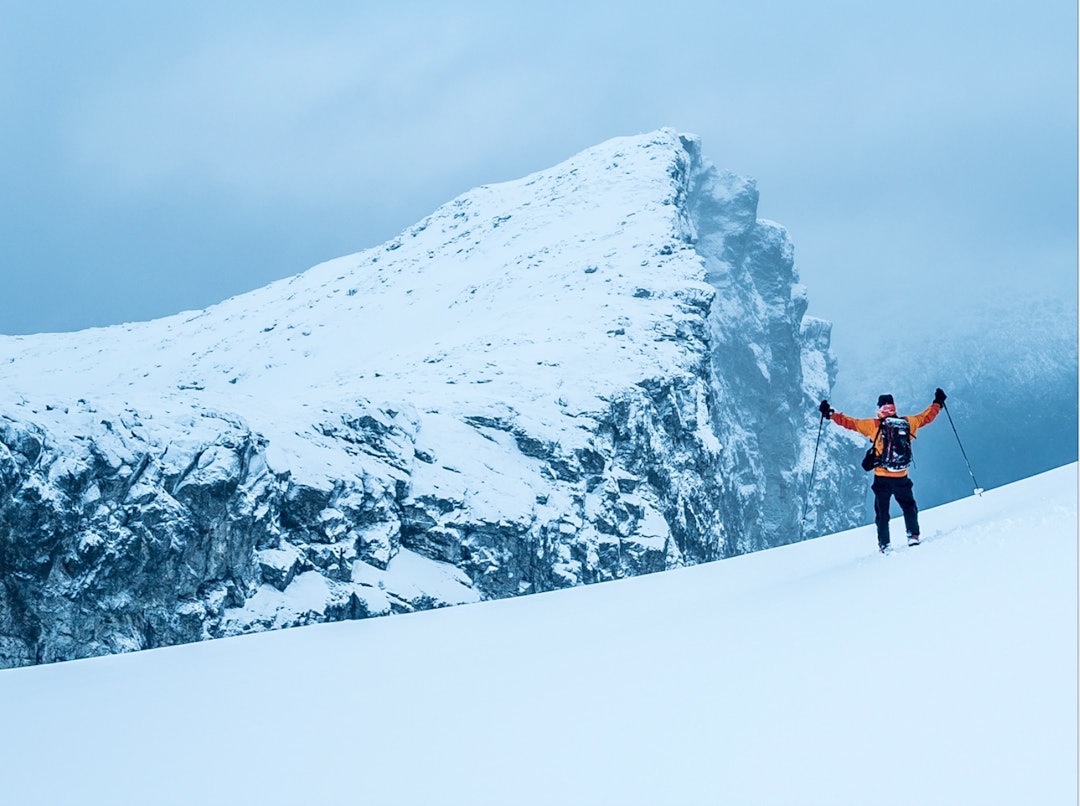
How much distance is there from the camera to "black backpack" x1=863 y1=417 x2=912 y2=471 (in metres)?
12.1

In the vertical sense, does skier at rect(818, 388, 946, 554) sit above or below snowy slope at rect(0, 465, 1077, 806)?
above

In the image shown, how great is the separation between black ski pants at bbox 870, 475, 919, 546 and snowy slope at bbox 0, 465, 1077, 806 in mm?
2091

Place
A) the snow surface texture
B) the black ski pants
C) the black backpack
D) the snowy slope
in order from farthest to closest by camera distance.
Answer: the snow surface texture < the black backpack < the black ski pants < the snowy slope

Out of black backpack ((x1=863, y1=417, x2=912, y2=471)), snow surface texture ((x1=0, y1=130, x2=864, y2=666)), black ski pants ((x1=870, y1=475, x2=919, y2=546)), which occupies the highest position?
snow surface texture ((x1=0, y1=130, x2=864, y2=666))

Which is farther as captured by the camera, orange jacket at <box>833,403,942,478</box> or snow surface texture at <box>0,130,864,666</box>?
snow surface texture at <box>0,130,864,666</box>

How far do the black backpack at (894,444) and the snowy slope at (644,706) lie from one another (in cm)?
340

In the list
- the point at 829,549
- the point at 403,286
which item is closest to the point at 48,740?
the point at 829,549

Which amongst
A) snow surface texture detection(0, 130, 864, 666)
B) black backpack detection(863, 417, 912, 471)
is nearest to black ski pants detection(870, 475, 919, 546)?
black backpack detection(863, 417, 912, 471)

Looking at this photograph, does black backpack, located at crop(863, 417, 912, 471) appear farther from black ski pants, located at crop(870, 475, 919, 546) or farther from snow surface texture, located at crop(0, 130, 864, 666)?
snow surface texture, located at crop(0, 130, 864, 666)

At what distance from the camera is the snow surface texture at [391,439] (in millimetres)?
37875

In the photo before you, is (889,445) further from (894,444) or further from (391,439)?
(391,439)

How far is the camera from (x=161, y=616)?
1563 inches

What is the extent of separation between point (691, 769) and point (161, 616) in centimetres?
4078

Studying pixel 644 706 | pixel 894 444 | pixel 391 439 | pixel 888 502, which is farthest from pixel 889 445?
pixel 391 439
